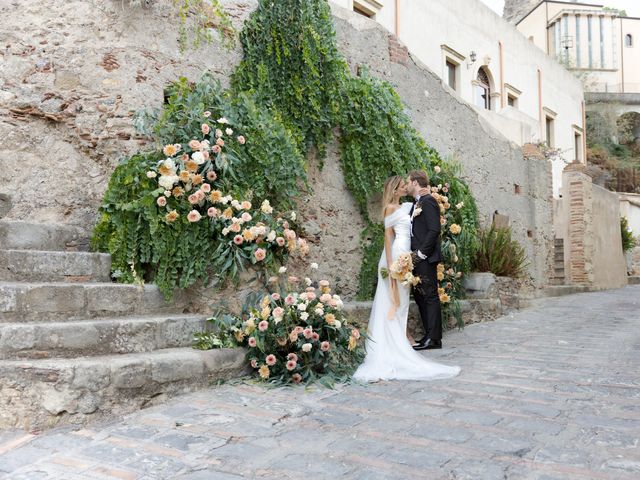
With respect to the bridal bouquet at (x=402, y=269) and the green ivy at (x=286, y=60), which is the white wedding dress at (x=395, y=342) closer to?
the bridal bouquet at (x=402, y=269)

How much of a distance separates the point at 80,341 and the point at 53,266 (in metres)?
0.79

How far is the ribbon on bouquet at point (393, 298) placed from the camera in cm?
528

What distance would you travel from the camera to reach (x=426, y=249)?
19.2 feet

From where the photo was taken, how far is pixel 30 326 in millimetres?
3289

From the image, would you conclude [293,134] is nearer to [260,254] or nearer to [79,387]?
[260,254]

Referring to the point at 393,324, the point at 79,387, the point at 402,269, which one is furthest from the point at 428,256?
the point at 79,387

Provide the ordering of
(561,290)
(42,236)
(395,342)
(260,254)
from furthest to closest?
(561,290) → (395,342) → (42,236) → (260,254)

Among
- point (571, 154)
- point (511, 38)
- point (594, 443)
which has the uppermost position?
point (511, 38)

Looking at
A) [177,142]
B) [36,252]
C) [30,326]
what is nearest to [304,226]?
[177,142]

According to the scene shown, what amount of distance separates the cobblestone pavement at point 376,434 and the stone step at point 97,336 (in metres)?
0.45

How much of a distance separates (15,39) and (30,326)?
2.84 meters

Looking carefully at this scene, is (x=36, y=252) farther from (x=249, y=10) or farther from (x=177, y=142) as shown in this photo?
(x=249, y=10)

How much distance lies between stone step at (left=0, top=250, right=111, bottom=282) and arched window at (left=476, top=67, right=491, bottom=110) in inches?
579

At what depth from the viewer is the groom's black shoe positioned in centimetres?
593
